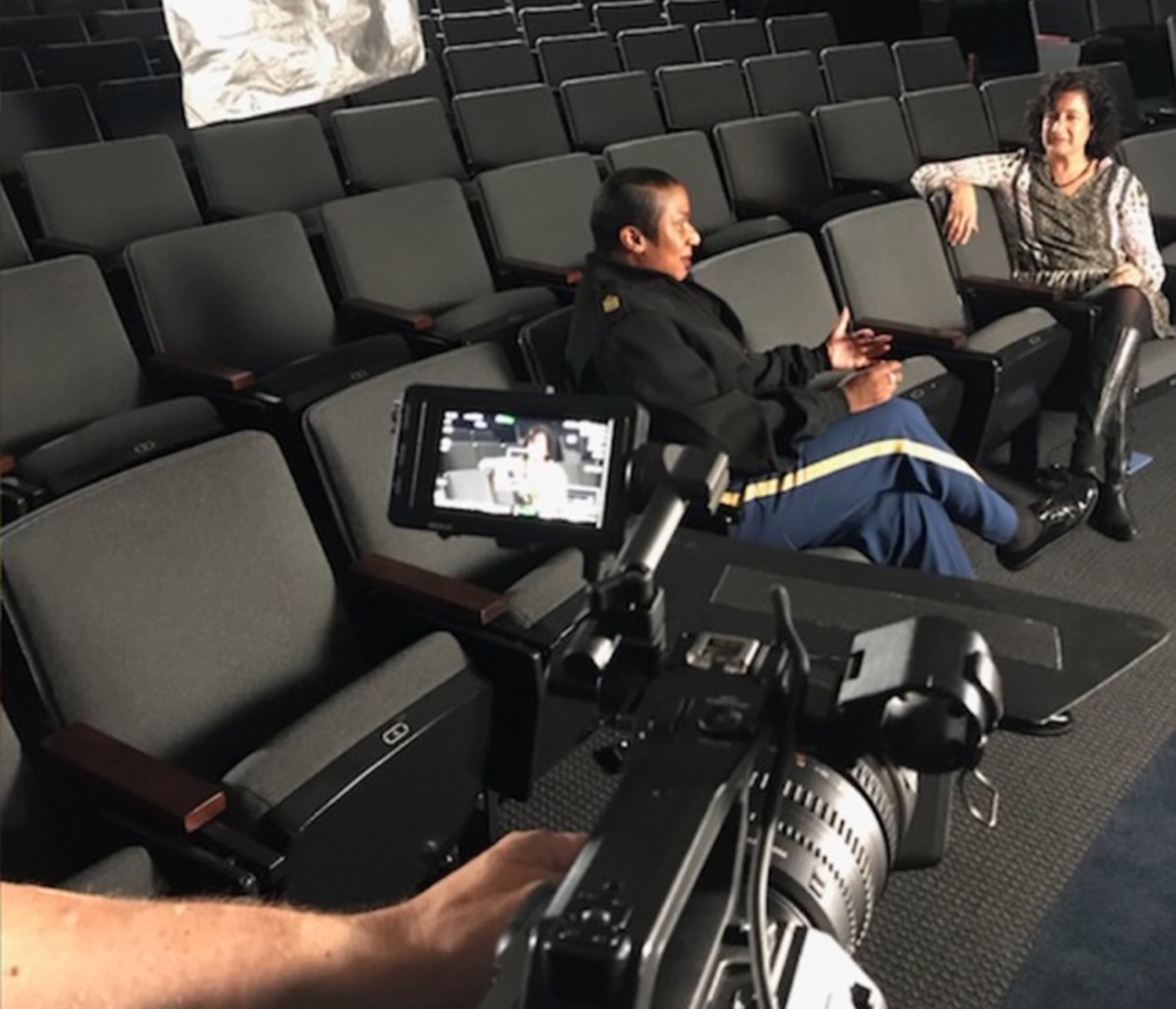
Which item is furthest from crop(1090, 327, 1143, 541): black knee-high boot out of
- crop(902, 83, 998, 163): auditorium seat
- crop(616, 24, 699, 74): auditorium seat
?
crop(616, 24, 699, 74): auditorium seat

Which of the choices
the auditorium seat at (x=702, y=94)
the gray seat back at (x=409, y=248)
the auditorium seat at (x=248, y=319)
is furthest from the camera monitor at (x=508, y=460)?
the auditorium seat at (x=702, y=94)

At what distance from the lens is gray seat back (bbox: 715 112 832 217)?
3.86 meters

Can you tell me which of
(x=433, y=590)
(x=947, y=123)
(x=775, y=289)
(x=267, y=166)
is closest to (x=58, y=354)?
(x=433, y=590)

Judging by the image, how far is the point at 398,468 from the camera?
3.30 feet

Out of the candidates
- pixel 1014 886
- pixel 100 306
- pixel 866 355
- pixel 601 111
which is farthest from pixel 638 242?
pixel 601 111

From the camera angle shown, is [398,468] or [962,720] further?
[398,468]

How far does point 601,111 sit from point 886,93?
1.63 m

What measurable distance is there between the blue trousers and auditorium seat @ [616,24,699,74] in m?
3.24

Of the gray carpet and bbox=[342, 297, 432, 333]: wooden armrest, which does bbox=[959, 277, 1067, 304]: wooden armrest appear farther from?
bbox=[342, 297, 432, 333]: wooden armrest

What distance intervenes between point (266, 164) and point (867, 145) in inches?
78.6

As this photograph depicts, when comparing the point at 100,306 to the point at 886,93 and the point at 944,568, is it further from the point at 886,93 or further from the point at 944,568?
the point at 886,93

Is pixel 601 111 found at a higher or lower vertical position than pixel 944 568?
higher

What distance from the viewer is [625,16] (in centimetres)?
580

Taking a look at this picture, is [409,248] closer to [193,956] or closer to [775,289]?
[775,289]
